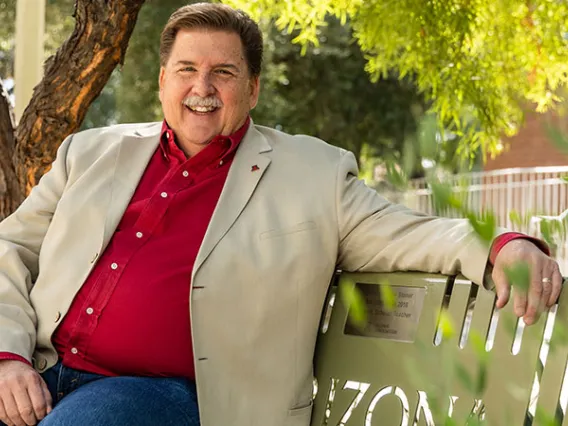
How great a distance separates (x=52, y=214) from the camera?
9.78ft

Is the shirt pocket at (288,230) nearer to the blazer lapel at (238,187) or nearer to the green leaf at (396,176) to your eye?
the blazer lapel at (238,187)

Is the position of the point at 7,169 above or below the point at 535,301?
below

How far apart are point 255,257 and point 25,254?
71cm

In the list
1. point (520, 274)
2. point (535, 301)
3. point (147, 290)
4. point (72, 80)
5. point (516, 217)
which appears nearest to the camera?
point (520, 274)

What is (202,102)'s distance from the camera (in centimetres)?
299

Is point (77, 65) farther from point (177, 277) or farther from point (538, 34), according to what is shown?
point (538, 34)

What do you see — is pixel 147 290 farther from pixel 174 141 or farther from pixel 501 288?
pixel 501 288

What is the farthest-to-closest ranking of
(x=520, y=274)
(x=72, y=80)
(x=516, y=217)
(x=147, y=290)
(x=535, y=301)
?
(x=72, y=80) < (x=147, y=290) < (x=535, y=301) < (x=516, y=217) < (x=520, y=274)

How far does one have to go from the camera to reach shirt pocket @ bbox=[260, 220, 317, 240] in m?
2.73

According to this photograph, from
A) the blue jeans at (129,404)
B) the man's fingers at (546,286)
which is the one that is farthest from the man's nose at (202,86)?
the man's fingers at (546,286)

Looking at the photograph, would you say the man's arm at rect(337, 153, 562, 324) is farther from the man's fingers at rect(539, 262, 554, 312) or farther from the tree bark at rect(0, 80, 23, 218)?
the tree bark at rect(0, 80, 23, 218)

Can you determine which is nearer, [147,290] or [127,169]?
[147,290]

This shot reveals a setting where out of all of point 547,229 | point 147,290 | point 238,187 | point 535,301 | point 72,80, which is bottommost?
point 147,290

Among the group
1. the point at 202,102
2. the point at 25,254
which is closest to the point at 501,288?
the point at 202,102
